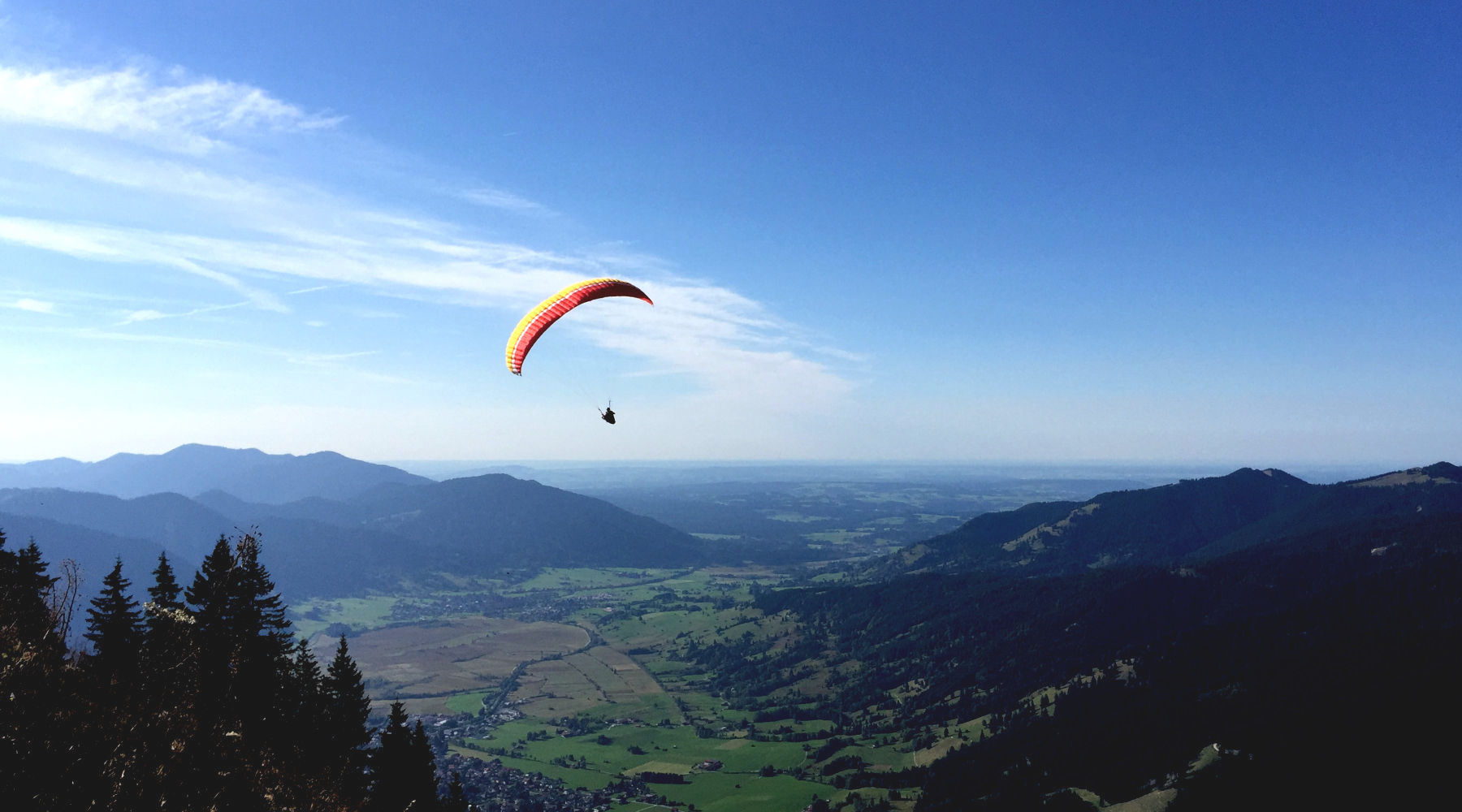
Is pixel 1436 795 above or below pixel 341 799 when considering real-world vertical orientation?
below

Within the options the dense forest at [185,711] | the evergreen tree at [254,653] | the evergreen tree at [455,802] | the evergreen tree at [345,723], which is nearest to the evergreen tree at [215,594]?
the dense forest at [185,711]

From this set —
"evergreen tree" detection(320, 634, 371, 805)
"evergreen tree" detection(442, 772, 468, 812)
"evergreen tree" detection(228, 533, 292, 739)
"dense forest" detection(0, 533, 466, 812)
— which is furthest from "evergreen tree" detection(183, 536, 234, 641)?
"evergreen tree" detection(442, 772, 468, 812)

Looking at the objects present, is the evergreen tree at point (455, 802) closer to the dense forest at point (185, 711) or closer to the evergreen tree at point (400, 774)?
the dense forest at point (185, 711)

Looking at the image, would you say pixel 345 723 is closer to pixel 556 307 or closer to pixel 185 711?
pixel 185 711

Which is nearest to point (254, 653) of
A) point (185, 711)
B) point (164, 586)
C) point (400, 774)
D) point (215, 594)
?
point (215, 594)

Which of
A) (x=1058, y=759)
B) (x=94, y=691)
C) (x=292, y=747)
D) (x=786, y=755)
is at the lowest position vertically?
(x=786, y=755)

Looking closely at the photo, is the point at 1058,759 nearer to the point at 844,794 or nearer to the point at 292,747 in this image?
the point at 844,794

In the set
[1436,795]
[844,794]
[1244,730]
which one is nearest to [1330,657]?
[1244,730]
